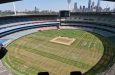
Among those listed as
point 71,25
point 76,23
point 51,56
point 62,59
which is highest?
point 76,23

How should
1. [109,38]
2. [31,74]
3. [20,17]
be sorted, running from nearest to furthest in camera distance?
[31,74] → [109,38] → [20,17]

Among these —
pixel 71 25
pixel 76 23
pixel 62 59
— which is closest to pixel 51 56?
pixel 62 59

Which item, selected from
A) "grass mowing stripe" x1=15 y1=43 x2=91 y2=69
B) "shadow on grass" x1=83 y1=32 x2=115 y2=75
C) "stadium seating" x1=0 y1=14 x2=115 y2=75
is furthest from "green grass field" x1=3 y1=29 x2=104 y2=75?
"stadium seating" x1=0 y1=14 x2=115 y2=75

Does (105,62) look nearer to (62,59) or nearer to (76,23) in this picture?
(62,59)

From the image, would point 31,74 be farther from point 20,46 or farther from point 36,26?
point 36,26

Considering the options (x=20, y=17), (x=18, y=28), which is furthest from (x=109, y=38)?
(x=20, y=17)

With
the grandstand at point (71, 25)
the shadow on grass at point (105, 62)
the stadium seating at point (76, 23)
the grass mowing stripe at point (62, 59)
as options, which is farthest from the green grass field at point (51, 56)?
the stadium seating at point (76, 23)

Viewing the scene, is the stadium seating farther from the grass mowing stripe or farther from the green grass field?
the grass mowing stripe

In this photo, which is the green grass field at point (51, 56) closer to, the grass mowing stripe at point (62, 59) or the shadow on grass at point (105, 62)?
the grass mowing stripe at point (62, 59)
